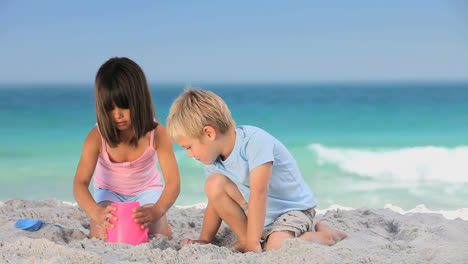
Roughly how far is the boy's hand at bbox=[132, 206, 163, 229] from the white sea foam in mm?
3938

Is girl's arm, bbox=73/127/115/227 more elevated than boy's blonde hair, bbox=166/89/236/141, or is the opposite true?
boy's blonde hair, bbox=166/89/236/141

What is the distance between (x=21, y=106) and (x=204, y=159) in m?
12.4

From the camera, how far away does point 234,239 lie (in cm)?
230

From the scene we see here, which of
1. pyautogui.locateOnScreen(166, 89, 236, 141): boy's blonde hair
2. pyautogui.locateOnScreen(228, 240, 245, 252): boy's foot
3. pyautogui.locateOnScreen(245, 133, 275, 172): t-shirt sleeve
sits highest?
pyautogui.locateOnScreen(166, 89, 236, 141): boy's blonde hair

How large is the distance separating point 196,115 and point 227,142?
0.18 meters

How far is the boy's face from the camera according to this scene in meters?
1.88

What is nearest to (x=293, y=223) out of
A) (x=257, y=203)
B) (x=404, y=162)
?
(x=257, y=203)

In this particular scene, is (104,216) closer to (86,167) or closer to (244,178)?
(86,167)

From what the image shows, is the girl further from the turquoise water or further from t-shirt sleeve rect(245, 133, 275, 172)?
the turquoise water

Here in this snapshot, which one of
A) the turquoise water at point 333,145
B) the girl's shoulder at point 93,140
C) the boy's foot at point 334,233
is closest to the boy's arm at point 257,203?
the boy's foot at point 334,233

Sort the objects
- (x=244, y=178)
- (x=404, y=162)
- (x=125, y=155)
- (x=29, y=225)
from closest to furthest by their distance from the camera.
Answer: (x=244, y=178)
(x=29, y=225)
(x=125, y=155)
(x=404, y=162)

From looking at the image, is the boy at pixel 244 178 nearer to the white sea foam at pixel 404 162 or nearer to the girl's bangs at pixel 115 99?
the girl's bangs at pixel 115 99

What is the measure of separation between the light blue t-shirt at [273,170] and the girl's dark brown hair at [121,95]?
1.19 ft

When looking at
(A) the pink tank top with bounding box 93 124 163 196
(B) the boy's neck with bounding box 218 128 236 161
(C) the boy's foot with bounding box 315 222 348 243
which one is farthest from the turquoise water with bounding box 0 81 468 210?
(B) the boy's neck with bounding box 218 128 236 161
